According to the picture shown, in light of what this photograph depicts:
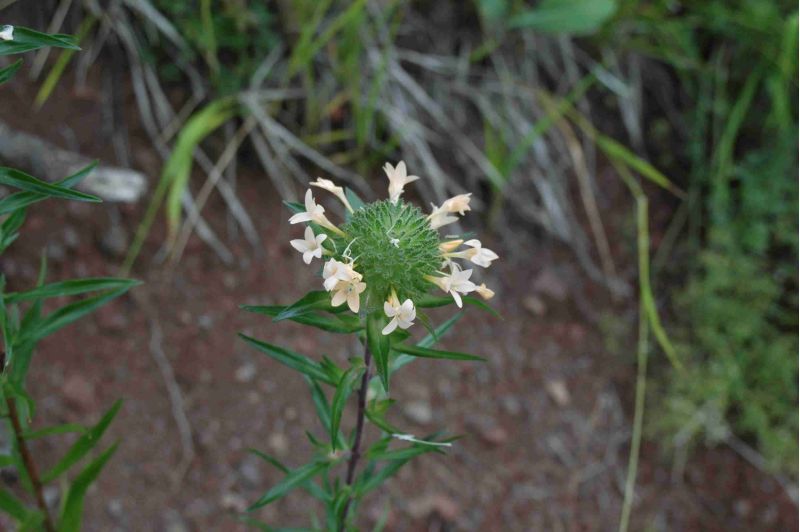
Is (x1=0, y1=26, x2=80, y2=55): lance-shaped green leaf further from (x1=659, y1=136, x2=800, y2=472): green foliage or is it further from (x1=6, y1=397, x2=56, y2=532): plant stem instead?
(x1=659, y1=136, x2=800, y2=472): green foliage

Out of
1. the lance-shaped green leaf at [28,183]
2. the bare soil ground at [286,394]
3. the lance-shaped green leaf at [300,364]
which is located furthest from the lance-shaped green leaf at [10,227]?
the bare soil ground at [286,394]

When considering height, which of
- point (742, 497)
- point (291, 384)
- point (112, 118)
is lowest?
point (742, 497)

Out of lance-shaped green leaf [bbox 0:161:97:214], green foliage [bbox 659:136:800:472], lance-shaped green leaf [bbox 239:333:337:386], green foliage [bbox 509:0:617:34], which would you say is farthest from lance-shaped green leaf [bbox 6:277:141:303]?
green foliage [bbox 659:136:800:472]

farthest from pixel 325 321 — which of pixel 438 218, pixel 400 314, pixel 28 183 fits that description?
pixel 28 183

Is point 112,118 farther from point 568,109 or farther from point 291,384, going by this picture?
point 568,109

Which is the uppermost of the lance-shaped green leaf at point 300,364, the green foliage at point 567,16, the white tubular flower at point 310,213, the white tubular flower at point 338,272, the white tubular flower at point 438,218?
the green foliage at point 567,16

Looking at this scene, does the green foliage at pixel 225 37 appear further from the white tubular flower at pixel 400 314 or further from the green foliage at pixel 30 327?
the white tubular flower at pixel 400 314

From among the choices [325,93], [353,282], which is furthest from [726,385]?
[353,282]
